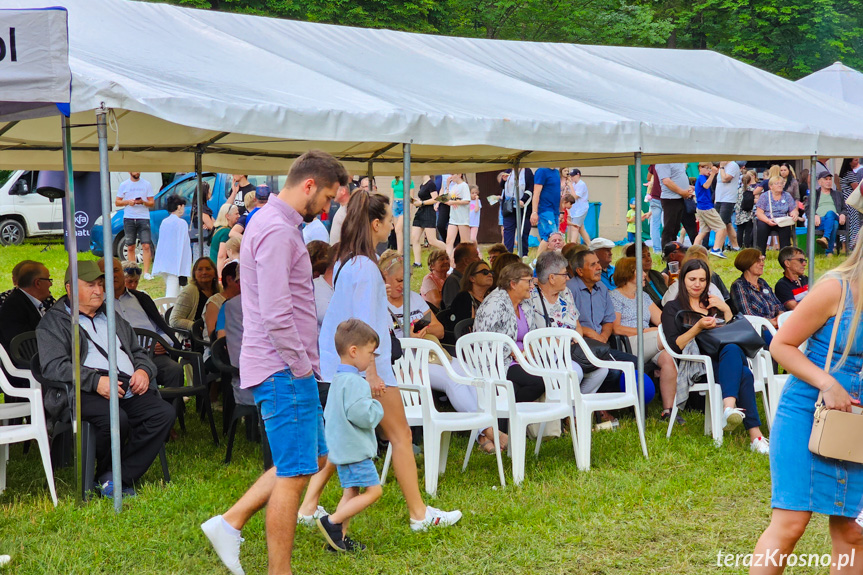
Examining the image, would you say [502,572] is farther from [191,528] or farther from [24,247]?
[24,247]

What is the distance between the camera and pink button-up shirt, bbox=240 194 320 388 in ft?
12.0

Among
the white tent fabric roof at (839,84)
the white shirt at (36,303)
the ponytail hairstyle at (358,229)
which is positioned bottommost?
the white shirt at (36,303)

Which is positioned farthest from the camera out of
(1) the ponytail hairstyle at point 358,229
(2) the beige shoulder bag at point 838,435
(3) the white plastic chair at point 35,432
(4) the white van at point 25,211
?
(4) the white van at point 25,211

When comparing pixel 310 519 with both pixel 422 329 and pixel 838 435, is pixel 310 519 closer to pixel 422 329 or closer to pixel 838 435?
pixel 422 329

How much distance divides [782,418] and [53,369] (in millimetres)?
3781

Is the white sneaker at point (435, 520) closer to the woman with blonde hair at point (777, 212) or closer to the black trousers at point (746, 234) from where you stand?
the woman with blonde hair at point (777, 212)

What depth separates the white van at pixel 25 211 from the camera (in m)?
19.1

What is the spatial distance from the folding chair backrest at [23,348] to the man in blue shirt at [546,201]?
25.5ft

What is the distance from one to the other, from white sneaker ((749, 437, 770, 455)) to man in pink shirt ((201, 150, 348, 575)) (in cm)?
359

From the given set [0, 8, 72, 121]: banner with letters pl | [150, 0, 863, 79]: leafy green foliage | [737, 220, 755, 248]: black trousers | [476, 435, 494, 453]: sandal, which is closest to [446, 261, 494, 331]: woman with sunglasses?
[476, 435, 494, 453]: sandal

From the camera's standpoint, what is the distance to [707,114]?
7.43 metres

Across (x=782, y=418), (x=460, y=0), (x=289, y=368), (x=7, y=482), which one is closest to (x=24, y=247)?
(x=460, y=0)

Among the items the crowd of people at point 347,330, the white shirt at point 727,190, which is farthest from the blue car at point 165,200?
the white shirt at point 727,190

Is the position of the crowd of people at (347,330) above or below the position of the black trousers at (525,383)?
above
